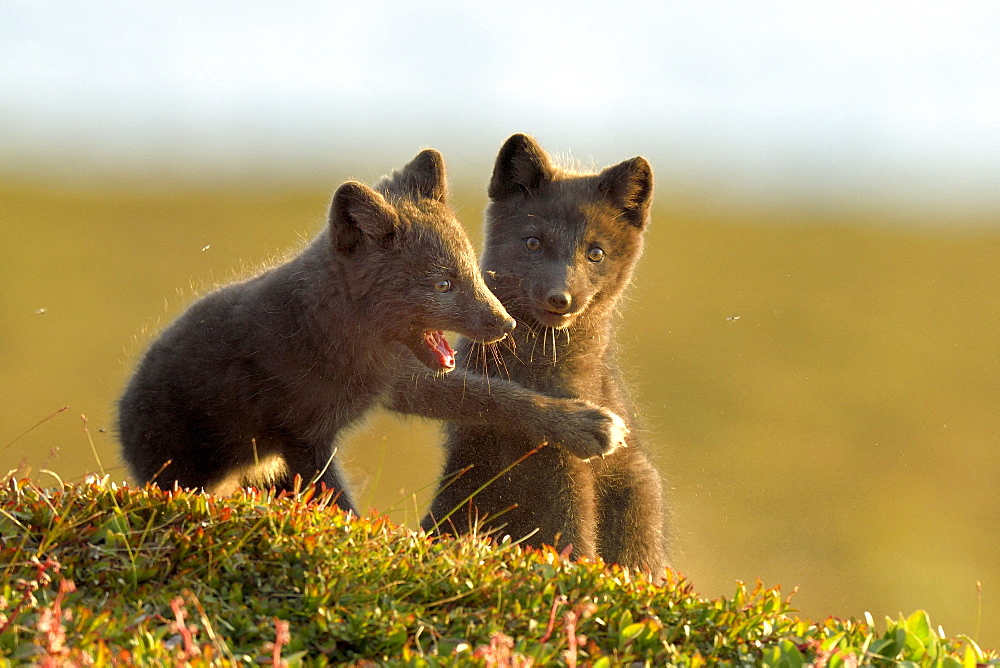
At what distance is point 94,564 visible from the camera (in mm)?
→ 3828

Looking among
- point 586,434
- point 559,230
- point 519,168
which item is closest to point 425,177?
point 519,168

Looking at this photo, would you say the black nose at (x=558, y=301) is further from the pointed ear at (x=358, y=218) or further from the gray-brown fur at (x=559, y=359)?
the pointed ear at (x=358, y=218)

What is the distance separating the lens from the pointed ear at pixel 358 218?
15.8 feet

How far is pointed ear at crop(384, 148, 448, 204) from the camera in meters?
5.20

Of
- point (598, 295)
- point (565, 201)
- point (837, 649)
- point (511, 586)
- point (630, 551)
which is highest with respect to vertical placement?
point (565, 201)

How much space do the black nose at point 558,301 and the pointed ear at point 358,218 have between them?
88 cm

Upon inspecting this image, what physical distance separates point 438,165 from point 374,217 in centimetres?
56

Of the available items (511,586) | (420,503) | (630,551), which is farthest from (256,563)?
(630,551)

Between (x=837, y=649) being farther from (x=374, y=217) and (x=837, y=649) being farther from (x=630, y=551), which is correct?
(x=374, y=217)

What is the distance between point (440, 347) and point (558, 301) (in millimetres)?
652

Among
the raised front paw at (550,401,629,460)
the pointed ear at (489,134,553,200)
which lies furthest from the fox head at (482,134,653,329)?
the raised front paw at (550,401,629,460)

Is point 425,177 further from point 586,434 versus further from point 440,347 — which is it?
point 586,434

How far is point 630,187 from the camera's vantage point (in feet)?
19.0

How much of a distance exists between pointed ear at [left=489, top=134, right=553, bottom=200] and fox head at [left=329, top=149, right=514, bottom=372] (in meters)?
0.82
